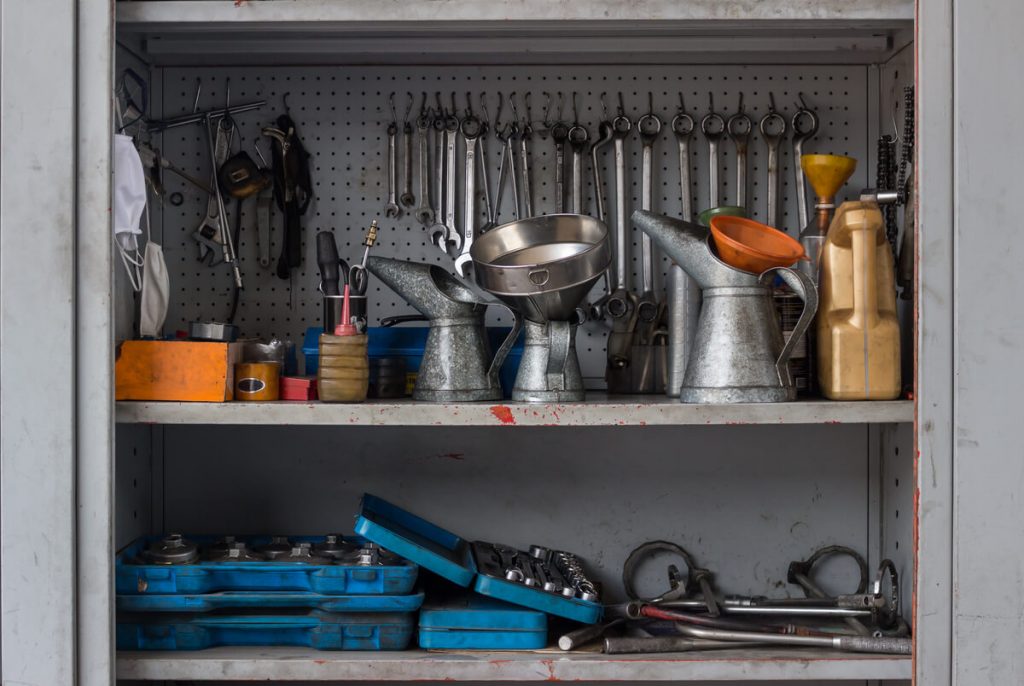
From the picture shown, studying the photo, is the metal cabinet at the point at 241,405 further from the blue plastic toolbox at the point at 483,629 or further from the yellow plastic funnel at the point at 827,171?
the yellow plastic funnel at the point at 827,171

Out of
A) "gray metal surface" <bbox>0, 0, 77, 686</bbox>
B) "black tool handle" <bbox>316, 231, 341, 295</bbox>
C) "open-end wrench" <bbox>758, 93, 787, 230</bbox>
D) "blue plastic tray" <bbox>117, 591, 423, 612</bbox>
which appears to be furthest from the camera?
"open-end wrench" <bbox>758, 93, 787, 230</bbox>

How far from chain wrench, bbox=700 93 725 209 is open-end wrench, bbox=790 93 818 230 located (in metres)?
0.13

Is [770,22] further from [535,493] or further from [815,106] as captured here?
[535,493]

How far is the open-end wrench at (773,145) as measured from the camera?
5.44ft

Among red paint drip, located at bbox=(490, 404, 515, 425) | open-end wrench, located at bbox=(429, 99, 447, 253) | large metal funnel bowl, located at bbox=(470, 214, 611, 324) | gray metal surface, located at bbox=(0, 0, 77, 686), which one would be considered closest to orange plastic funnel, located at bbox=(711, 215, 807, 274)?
large metal funnel bowl, located at bbox=(470, 214, 611, 324)

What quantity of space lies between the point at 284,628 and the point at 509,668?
0.36 m

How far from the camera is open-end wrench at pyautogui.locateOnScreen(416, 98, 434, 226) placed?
168cm

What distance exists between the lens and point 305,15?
4.18 ft

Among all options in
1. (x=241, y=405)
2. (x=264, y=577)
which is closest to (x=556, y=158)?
(x=241, y=405)

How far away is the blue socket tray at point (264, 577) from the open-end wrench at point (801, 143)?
94 centimetres

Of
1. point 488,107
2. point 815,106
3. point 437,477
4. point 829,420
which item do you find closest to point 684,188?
point 815,106

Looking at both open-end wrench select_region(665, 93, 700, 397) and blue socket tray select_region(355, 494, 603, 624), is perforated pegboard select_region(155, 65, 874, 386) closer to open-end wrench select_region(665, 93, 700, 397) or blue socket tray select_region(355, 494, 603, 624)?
open-end wrench select_region(665, 93, 700, 397)

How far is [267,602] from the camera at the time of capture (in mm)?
1366

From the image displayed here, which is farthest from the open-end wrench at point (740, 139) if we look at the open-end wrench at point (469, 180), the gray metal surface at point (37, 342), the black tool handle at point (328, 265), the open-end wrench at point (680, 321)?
the gray metal surface at point (37, 342)
